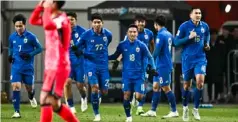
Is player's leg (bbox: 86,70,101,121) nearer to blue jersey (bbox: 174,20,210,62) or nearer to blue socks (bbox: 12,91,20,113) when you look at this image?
blue jersey (bbox: 174,20,210,62)

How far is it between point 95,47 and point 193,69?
221 centimetres

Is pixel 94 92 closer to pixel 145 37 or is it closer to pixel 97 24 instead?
pixel 97 24

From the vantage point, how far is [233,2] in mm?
29562

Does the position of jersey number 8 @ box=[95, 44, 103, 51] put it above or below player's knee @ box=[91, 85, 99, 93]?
above

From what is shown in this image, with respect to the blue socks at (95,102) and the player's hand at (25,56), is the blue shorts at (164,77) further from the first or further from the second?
the player's hand at (25,56)

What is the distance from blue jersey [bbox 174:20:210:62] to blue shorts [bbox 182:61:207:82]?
0.11 meters

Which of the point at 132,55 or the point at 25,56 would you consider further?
the point at 25,56

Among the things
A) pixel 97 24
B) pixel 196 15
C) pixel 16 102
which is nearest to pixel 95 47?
pixel 97 24

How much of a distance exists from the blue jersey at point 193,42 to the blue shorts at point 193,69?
0.11 m

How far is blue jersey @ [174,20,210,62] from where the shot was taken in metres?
18.1

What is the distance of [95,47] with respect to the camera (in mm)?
18125

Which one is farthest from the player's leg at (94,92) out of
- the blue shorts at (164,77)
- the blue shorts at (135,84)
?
the blue shorts at (164,77)

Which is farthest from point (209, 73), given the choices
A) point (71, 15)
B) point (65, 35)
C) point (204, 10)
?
point (65, 35)

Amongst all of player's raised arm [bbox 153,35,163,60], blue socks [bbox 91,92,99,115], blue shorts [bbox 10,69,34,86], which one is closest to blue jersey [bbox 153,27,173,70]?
player's raised arm [bbox 153,35,163,60]
